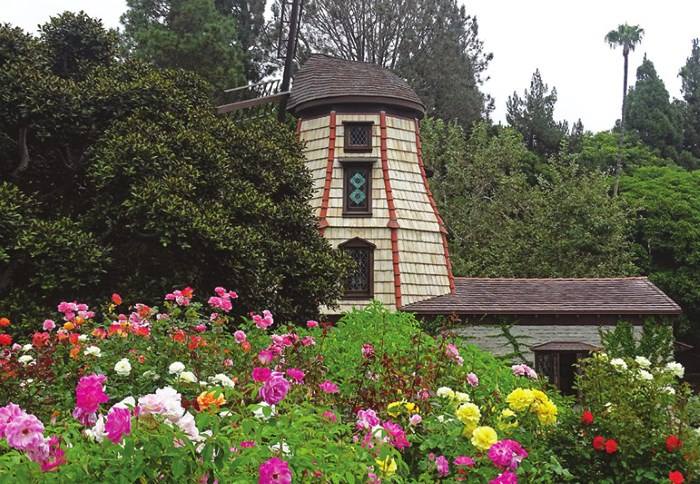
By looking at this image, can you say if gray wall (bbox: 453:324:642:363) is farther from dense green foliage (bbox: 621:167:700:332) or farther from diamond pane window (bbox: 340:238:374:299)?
dense green foliage (bbox: 621:167:700:332)

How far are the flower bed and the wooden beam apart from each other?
12.9 m

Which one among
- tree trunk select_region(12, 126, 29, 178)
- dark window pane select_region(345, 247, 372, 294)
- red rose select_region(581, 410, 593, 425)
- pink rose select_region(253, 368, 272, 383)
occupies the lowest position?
red rose select_region(581, 410, 593, 425)

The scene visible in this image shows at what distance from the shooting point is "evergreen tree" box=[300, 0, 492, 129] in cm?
4122

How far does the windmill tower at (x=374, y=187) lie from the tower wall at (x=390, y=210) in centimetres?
3

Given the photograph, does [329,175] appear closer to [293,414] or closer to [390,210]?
[390,210]

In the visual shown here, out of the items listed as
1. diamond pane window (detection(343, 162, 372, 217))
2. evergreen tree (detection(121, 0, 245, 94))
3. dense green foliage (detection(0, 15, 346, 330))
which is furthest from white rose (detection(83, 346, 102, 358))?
evergreen tree (detection(121, 0, 245, 94))

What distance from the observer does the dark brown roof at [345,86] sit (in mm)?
23328

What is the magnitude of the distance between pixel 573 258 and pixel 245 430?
30201 mm

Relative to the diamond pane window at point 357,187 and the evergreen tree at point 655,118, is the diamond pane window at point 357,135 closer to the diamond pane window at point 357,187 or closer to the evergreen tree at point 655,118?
the diamond pane window at point 357,187

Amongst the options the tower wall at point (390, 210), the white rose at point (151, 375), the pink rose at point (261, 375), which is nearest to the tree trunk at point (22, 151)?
the white rose at point (151, 375)

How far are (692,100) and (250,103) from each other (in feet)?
153

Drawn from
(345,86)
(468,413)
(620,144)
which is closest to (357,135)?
(345,86)

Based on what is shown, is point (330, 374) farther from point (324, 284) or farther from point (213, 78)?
point (213, 78)

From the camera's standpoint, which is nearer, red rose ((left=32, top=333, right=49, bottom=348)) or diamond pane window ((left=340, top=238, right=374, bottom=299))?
red rose ((left=32, top=333, right=49, bottom=348))
